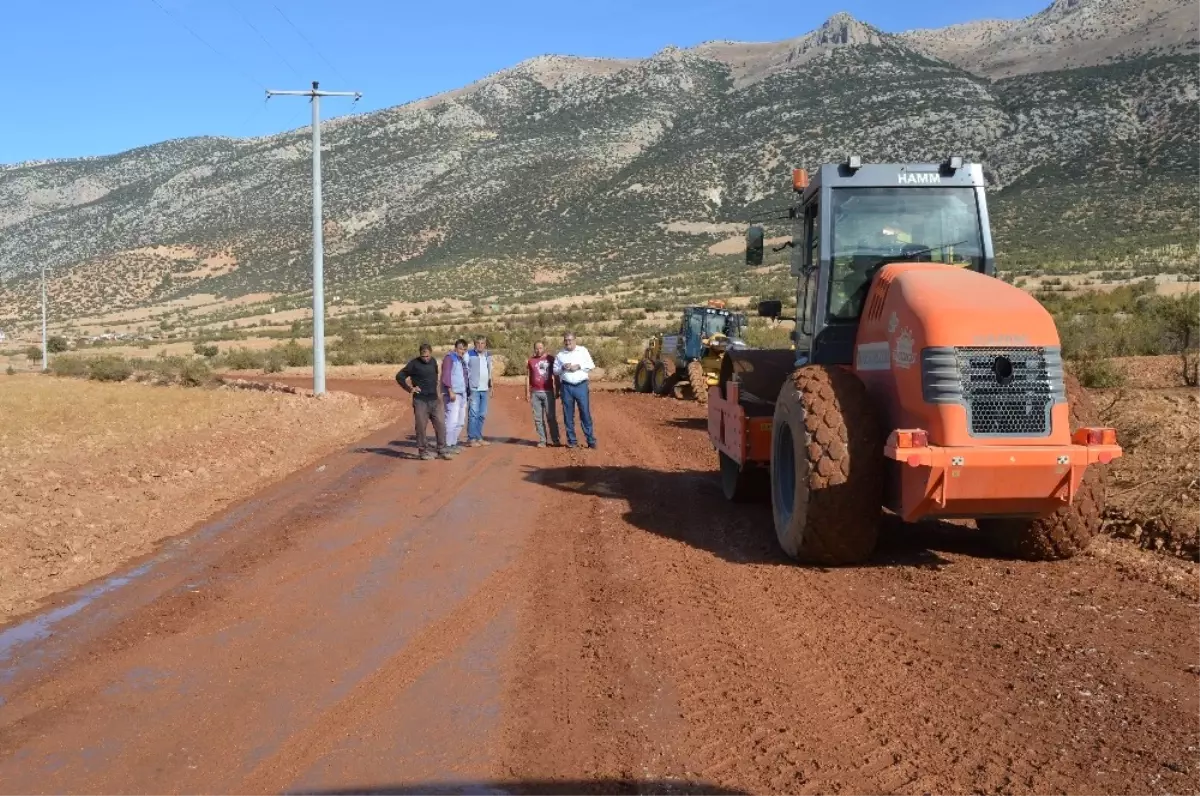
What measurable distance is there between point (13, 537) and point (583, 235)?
73007 mm

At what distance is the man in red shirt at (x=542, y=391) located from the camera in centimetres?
1623

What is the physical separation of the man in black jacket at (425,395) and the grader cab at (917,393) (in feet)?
22.2

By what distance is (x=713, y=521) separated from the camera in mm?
10117

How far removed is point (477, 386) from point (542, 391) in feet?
3.43

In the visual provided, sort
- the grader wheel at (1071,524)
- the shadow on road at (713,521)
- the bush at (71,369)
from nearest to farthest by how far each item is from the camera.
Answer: the grader wheel at (1071,524) < the shadow on road at (713,521) < the bush at (71,369)

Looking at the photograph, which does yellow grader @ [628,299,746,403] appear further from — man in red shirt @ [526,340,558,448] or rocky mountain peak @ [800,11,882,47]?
rocky mountain peak @ [800,11,882,47]

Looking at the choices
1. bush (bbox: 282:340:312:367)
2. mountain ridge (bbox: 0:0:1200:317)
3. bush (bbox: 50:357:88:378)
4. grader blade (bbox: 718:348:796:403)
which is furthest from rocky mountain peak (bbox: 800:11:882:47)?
grader blade (bbox: 718:348:796:403)

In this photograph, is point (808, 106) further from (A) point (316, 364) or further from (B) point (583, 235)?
(A) point (316, 364)

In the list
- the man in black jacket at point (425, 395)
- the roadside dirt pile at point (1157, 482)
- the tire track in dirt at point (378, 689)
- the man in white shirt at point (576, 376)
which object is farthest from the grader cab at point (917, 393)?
the man in black jacket at point (425, 395)

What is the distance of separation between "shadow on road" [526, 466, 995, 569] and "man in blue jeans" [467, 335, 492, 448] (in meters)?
3.12

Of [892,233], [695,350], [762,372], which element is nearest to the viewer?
[892,233]

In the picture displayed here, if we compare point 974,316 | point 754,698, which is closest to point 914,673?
point 754,698

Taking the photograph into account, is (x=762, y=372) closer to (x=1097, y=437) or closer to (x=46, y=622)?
(x=1097, y=437)

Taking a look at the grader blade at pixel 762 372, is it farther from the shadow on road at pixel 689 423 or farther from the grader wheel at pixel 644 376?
the grader wheel at pixel 644 376
